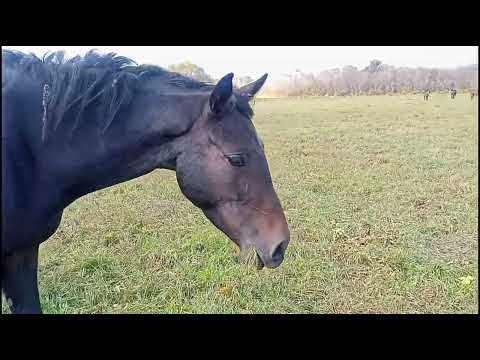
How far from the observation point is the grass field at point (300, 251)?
12.1 feet

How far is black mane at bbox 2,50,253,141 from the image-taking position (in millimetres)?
2201

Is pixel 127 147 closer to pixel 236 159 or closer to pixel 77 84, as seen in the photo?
pixel 77 84

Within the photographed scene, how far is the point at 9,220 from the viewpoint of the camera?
208 cm

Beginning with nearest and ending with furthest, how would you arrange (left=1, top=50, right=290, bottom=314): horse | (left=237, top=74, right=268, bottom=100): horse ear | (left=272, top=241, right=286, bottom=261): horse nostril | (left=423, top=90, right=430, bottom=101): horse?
(left=1, top=50, right=290, bottom=314): horse
(left=272, top=241, right=286, bottom=261): horse nostril
(left=237, top=74, right=268, bottom=100): horse ear
(left=423, top=90, right=430, bottom=101): horse

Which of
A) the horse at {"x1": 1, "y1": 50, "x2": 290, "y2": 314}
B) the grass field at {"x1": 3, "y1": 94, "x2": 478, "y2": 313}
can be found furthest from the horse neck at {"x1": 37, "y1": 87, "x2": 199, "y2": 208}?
the grass field at {"x1": 3, "y1": 94, "x2": 478, "y2": 313}

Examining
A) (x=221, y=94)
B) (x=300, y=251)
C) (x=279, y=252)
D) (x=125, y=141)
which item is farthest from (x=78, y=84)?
(x=300, y=251)

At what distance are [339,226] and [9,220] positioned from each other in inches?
166

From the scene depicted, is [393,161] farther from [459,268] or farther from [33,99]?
[33,99]

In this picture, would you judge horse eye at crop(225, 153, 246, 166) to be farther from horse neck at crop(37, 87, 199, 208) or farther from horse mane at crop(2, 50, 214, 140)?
horse mane at crop(2, 50, 214, 140)

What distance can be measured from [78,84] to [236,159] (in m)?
0.96

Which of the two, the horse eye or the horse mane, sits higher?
the horse mane

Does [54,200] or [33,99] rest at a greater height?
[33,99]

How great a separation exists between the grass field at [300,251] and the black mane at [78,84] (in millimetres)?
1298

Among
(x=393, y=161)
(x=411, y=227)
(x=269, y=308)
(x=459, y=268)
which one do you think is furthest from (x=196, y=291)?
(x=393, y=161)
